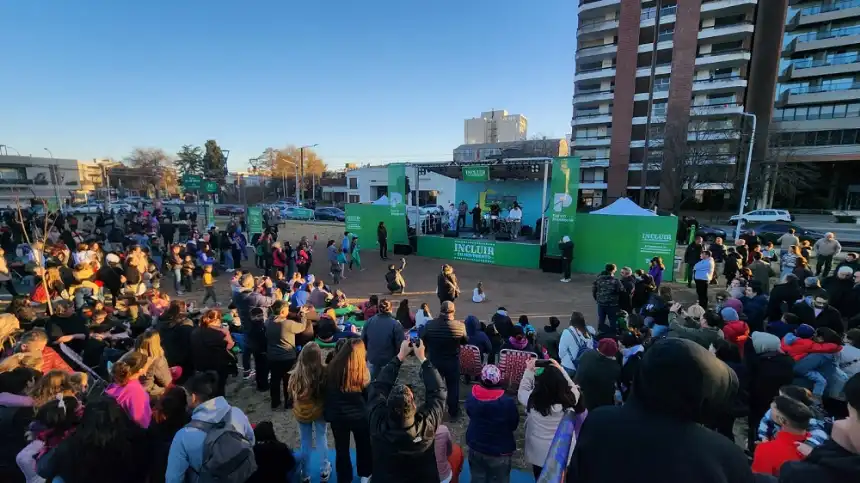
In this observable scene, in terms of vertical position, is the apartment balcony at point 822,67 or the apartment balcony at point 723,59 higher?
the apartment balcony at point 723,59

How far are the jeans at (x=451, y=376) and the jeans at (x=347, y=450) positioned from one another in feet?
4.28

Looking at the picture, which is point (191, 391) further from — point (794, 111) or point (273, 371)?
point (794, 111)

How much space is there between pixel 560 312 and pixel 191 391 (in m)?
8.33

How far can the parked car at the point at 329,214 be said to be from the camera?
108 feet

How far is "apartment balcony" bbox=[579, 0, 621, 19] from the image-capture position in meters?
37.0

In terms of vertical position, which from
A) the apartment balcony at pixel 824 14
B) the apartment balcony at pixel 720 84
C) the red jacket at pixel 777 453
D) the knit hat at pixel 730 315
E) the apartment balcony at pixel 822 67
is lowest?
the red jacket at pixel 777 453

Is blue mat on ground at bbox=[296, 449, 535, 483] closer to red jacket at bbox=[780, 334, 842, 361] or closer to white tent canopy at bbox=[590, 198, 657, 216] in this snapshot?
red jacket at bbox=[780, 334, 842, 361]

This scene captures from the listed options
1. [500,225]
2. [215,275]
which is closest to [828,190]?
[500,225]

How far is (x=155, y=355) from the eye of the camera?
3420 mm

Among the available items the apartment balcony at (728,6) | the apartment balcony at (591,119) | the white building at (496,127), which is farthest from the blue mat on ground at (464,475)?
the white building at (496,127)

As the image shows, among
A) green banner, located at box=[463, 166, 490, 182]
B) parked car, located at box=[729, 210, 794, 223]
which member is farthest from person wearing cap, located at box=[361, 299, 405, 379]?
parked car, located at box=[729, 210, 794, 223]

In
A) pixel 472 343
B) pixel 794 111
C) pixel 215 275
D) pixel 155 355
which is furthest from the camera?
pixel 794 111

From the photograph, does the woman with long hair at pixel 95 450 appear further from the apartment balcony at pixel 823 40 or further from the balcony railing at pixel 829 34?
the balcony railing at pixel 829 34

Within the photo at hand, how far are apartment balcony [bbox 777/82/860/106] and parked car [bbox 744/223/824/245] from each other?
22.1m
